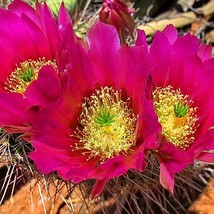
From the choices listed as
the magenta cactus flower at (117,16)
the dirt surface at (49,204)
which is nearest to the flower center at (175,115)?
the magenta cactus flower at (117,16)

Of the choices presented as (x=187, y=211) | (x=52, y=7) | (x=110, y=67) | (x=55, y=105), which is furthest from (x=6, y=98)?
(x=187, y=211)

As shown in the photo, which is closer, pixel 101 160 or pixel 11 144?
pixel 101 160

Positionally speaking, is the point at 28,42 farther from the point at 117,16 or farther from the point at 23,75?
the point at 117,16

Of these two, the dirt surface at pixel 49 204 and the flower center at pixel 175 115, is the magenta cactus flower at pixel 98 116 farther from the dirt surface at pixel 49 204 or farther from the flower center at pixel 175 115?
the dirt surface at pixel 49 204

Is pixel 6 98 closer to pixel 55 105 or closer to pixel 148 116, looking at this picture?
pixel 55 105

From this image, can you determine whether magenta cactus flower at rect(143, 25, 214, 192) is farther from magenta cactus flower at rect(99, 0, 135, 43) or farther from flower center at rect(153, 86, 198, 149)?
magenta cactus flower at rect(99, 0, 135, 43)

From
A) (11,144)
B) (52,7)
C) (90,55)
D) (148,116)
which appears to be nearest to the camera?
(148,116)

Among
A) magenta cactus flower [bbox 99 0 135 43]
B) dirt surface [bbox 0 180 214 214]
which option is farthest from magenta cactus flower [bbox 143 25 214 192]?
dirt surface [bbox 0 180 214 214]
